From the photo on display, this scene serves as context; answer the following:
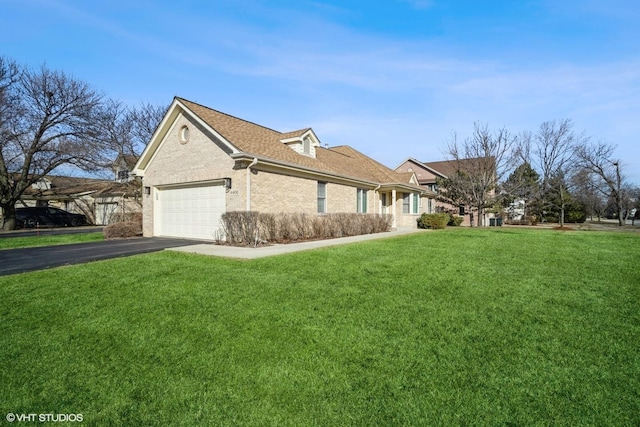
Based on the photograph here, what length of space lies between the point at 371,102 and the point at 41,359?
17210 mm

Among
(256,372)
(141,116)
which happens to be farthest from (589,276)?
(141,116)

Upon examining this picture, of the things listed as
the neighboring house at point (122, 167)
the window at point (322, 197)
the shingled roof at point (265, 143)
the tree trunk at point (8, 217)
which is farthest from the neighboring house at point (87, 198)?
the window at point (322, 197)

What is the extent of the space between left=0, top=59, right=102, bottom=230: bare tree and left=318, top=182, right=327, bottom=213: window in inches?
825

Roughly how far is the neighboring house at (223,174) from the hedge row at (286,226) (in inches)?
31.0

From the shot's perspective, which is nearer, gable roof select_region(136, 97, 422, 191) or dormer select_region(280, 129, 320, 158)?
gable roof select_region(136, 97, 422, 191)

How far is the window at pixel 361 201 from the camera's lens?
18847 millimetres

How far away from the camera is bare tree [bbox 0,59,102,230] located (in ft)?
71.7

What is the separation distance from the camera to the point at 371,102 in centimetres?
1744

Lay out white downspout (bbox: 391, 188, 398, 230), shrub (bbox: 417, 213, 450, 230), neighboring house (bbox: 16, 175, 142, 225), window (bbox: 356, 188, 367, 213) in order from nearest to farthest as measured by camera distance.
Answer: window (bbox: 356, 188, 367, 213) → white downspout (bbox: 391, 188, 398, 230) → shrub (bbox: 417, 213, 450, 230) → neighboring house (bbox: 16, 175, 142, 225)

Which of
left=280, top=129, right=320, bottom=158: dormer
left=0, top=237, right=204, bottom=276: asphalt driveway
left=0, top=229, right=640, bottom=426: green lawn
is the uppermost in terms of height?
left=280, top=129, right=320, bottom=158: dormer

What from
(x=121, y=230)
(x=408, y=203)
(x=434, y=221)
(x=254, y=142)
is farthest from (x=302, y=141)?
(x=434, y=221)

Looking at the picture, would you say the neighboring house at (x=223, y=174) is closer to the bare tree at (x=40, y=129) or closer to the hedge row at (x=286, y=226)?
Result: the hedge row at (x=286, y=226)

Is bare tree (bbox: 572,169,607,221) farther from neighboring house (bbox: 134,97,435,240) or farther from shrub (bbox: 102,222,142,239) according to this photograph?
shrub (bbox: 102,222,142,239)

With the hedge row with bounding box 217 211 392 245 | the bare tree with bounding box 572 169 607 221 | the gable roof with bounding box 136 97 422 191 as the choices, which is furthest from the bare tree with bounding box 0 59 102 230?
the bare tree with bounding box 572 169 607 221
